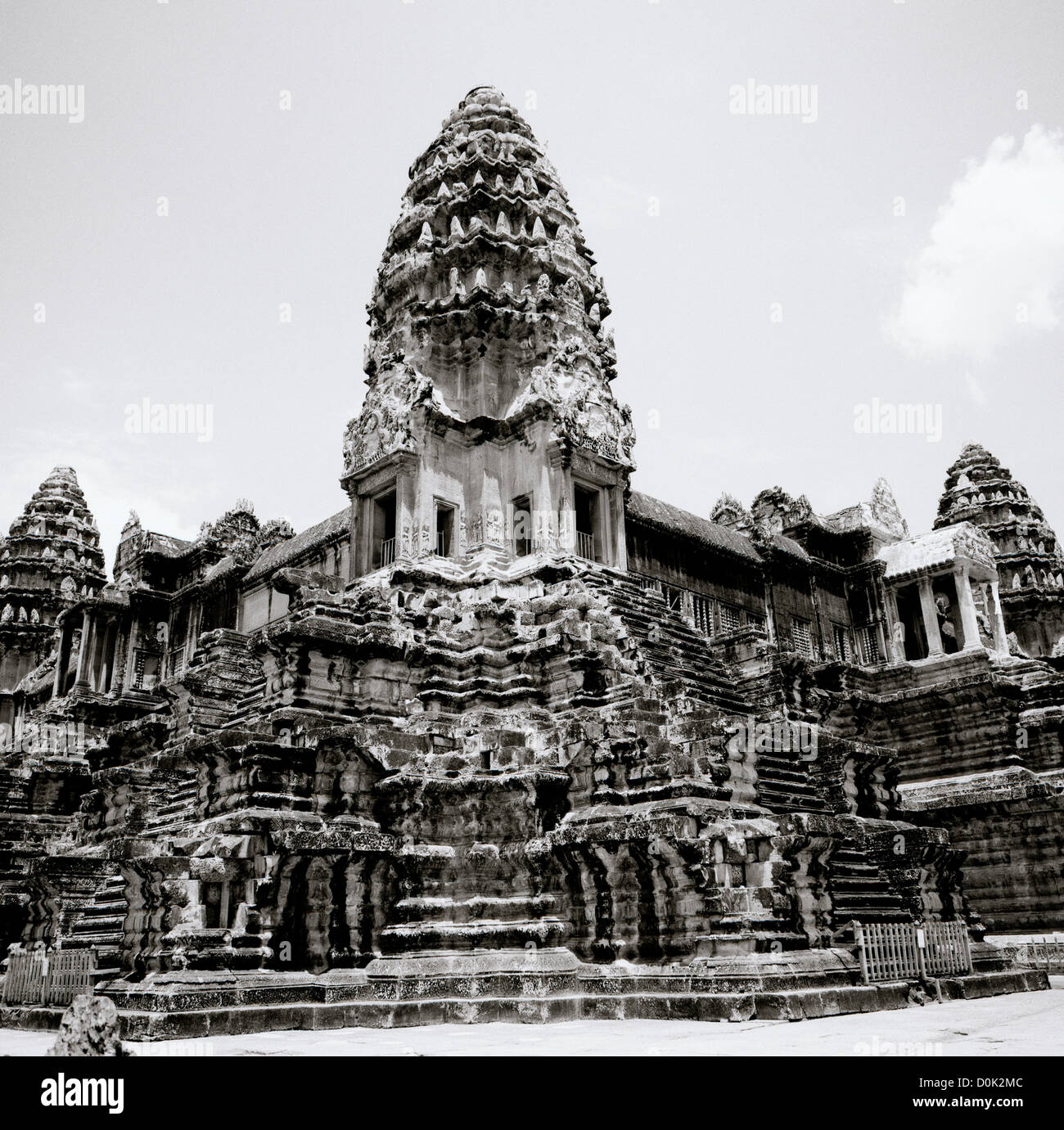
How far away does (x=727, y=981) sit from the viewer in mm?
14070

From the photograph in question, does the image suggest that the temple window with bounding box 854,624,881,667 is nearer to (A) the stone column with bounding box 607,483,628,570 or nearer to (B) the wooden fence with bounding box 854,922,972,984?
(A) the stone column with bounding box 607,483,628,570

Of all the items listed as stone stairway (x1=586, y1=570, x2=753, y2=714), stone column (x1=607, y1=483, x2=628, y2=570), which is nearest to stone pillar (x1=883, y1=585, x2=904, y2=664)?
stone stairway (x1=586, y1=570, x2=753, y2=714)

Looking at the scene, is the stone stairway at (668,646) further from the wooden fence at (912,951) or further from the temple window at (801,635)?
the temple window at (801,635)

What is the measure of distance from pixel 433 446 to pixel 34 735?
753 inches

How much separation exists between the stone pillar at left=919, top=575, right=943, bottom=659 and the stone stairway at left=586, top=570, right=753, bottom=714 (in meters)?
13.3

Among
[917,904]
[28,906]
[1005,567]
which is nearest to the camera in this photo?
[917,904]

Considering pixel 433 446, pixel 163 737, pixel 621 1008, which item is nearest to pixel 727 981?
pixel 621 1008

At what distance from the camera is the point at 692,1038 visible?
38.5 feet

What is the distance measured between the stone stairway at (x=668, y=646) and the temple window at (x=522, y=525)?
2428mm

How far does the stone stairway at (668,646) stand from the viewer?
1964 centimetres

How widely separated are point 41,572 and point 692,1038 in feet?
166

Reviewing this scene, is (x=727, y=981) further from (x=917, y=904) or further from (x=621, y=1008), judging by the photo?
(x=917, y=904)

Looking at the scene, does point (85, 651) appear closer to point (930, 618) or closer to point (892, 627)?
point (892, 627)
